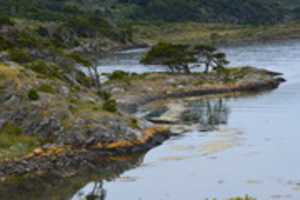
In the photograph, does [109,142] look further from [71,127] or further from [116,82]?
[116,82]

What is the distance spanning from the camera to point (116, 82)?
10262 centimetres

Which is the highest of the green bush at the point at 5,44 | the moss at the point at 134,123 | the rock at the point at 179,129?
the green bush at the point at 5,44

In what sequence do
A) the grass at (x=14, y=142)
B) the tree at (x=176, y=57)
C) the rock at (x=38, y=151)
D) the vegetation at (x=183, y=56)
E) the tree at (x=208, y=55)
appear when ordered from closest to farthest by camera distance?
the grass at (x=14, y=142), the rock at (x=38, y=151), the tree at (x=176, y=57), the vegetation at (x=183, y=56), the tree at (x=208, y=55)

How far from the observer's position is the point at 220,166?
2256 inches

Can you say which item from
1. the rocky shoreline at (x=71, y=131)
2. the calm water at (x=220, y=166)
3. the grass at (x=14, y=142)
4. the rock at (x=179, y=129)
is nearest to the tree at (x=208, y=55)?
the calm water at (x=220, y=166)

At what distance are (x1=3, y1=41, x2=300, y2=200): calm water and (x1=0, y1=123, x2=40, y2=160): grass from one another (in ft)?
18.3

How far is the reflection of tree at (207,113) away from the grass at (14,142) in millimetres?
22366

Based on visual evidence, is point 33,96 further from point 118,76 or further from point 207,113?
point 118,76

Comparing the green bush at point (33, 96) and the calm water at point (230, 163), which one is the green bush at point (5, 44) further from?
the calm water at point (230, 163)

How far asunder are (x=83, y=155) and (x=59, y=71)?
79.9ft

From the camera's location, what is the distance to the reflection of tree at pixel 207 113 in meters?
78.9

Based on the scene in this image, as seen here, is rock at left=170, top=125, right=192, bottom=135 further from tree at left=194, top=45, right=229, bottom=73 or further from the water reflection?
tree at left=194, top=45, right=229, bottom=73

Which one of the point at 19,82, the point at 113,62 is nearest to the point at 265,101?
the point at 19,82

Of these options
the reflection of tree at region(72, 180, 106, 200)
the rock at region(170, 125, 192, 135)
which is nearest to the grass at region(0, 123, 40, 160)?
the reflection of tree at region(72, 180, 106, 200)
